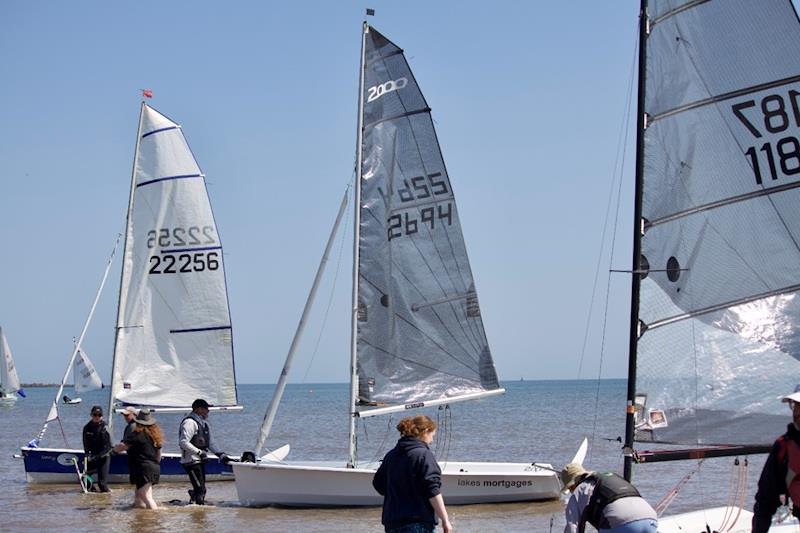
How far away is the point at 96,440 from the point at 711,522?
427 inches

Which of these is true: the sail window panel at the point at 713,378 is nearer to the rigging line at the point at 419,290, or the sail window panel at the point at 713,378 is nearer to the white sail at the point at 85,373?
the rigging line at the point at 419,290

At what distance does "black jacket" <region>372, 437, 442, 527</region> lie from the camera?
7.14 meters

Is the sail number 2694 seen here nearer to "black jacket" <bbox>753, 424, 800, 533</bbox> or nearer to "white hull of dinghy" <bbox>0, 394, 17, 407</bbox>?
"black jacket" <bbox>753, 424, 800, 533</bbox>

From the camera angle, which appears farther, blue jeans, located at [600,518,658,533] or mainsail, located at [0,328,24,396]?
mainsail, located at [0,328,24,396]

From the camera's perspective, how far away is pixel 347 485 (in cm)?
1482

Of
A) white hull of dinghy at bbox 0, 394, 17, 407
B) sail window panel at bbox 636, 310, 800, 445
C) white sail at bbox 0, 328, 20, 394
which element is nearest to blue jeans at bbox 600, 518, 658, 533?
sail window panel at bbox 636, 310, 800, 445

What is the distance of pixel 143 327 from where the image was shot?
20.5 meters

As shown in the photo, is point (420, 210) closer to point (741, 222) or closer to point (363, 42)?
point (363, 42)

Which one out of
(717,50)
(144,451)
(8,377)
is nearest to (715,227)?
(717,50)

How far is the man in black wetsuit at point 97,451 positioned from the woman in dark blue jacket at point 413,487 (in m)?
11.2

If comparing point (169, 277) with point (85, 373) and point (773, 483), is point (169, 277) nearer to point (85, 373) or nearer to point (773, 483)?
point (85, 373)

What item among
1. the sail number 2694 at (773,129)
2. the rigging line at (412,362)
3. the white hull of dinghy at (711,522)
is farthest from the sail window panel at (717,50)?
the rigging line at (412,362)

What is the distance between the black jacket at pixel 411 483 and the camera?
7.14 meters

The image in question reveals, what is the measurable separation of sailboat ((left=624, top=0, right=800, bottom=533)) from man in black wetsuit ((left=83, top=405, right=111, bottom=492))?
9821 mm
